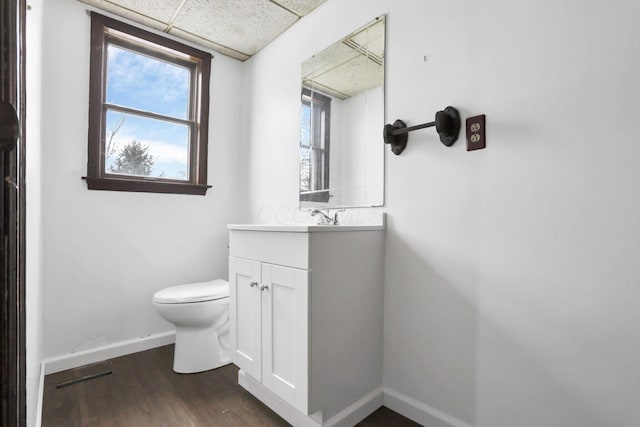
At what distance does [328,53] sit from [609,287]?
1713 millimetres

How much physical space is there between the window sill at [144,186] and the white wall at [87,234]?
0.04 metres

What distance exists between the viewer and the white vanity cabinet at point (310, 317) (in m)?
1.31

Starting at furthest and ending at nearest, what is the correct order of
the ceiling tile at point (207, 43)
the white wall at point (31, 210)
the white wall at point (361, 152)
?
1. the ceiling tile at point (207, 43)
2. the white wall at point (361, 152)
3. the white wall at point (31, 210)

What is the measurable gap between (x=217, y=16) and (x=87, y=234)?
1.61 meters

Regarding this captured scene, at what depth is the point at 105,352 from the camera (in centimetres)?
206

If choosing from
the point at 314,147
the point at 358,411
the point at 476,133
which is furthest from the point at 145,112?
the point at 358,411

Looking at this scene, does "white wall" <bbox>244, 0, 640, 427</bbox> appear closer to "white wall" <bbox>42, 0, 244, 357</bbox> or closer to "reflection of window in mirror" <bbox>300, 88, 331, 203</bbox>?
"reflection of window in mirror" <bbox>300, 88, 331, 203</bbox>

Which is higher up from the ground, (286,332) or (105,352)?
(286,332)

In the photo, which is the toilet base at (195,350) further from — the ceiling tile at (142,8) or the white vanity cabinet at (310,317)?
the ceiling tile at (142,8)

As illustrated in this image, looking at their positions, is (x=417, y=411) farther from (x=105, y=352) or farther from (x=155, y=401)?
(x=105, y=352)

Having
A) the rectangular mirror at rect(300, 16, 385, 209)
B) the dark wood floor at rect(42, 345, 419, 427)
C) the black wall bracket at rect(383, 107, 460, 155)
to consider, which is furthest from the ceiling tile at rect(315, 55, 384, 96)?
the dark wood floor at rect(42, 345, 419, 427)

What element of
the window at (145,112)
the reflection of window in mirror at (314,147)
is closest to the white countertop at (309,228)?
the reflection of window in mirror at (314,147)

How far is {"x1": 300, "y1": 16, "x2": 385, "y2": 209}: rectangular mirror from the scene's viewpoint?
1681 mm

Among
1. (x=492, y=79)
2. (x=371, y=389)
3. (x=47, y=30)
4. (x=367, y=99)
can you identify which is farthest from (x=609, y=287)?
(x=47, y=30)
